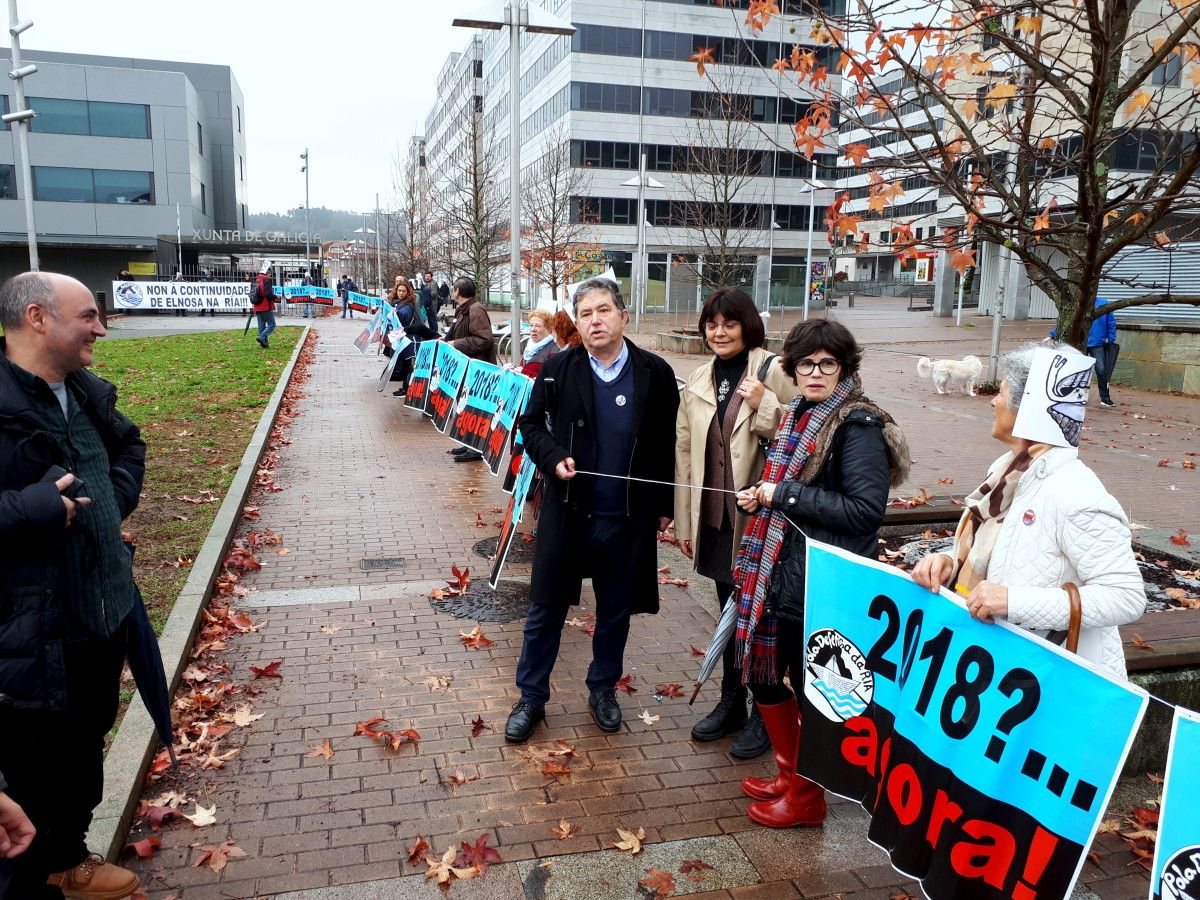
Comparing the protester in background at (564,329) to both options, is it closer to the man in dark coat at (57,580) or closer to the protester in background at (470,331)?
the protester in background at (470,331)

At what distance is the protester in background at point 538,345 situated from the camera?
8.89 metres

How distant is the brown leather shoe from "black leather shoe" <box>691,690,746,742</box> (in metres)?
2.62

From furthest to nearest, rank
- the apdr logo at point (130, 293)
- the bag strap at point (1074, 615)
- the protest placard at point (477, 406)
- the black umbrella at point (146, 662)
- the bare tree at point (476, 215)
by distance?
the apdr logo at point (130, 293)
the bare tree at point (476, 215)
the protest placard at point (477, 406)
the black umbrella at point (146, 662)
the bag strap at point (1074, 615)

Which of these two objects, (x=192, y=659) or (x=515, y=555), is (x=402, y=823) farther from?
(x=515, y=555)

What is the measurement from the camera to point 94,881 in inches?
131

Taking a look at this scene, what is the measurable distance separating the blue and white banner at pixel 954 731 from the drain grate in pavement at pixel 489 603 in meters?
3.13

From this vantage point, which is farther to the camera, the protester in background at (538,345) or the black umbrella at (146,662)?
the protester in background at (538,345)

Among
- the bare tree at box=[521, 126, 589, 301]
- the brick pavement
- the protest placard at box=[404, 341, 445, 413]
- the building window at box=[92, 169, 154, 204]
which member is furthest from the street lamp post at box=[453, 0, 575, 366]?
the building window at box=[92, 169, 154, 204]

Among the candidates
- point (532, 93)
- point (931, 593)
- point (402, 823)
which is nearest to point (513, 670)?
point (402, 823)

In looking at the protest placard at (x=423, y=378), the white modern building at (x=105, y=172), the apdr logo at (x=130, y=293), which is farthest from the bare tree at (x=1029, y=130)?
the white modern building at (x=105, y=172)

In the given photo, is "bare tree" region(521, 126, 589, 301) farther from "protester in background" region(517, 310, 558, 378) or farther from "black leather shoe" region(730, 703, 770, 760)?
"black leather shoe" region(730, 703, 770, 760)

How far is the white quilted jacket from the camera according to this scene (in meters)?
2.69

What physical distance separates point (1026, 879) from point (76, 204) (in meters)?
69.0

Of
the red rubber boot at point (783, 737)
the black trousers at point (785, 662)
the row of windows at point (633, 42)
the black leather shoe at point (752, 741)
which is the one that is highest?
the row of windows at point (633, 42)
